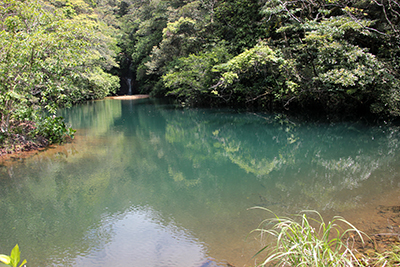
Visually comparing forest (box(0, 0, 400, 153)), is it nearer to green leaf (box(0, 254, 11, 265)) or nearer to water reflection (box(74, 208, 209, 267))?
water reflection (box(74, 208, 209, 267))

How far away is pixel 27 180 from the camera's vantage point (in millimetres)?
5742

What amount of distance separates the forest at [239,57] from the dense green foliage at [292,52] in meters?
0.05

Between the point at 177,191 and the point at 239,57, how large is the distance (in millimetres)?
9455

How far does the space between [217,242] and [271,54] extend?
Answer: 34.4ft

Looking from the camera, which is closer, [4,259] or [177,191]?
[4,259]

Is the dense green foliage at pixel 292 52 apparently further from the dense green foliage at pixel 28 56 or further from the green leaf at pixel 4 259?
the green leaf at pixel 4 259

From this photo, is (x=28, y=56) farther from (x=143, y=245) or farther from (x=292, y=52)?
(x=292, y=52)

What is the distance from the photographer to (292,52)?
1309 centimetres

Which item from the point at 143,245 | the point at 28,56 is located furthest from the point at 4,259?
the point at 28,56

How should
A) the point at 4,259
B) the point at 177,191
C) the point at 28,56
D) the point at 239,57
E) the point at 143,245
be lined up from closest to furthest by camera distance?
1. the point at 4,259
2. the point at 143,245
3. the point at 177,191
4. the point at 28,56
5. the point at 239,57

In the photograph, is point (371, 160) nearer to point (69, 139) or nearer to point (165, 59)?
point (69, 139)

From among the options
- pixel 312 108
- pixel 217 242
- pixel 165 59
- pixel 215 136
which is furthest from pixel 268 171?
pixel 165 59

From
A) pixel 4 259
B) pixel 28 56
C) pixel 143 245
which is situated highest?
pixel 28 56

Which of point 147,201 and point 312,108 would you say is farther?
point 312,108
